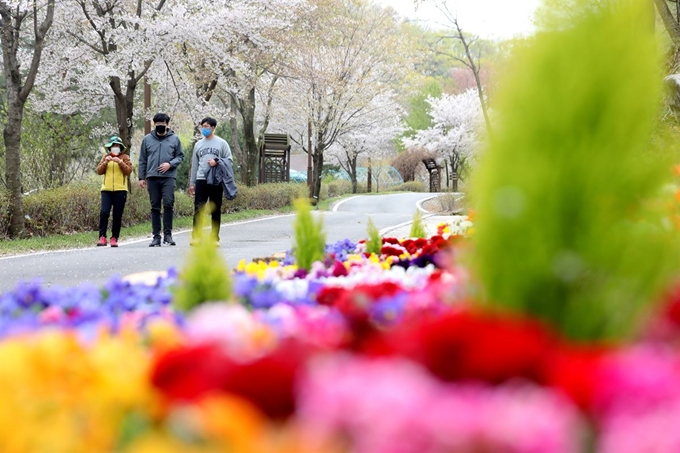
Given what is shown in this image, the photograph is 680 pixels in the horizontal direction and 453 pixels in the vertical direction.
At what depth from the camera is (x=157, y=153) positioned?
12602 millimetres

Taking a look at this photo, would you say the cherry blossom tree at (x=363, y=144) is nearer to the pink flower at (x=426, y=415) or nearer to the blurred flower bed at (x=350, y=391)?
the blurred flower bed at (x=350, y=391)

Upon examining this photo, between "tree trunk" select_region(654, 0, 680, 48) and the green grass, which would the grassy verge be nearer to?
the green grass

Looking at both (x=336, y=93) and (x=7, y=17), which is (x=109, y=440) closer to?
(x=7, y=17)

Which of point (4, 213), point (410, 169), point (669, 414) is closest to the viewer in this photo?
point (669, 414)

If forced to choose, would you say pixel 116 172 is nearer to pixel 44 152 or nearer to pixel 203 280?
pixel 44 152

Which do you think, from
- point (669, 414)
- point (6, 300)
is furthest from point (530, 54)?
point (6, 300)

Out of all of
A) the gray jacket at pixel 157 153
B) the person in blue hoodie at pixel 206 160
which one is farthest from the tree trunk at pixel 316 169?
the person in blue hoodie at pixel 206 160

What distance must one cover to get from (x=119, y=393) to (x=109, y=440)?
0.16 meters

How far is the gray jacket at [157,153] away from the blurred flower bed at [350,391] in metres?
10.7

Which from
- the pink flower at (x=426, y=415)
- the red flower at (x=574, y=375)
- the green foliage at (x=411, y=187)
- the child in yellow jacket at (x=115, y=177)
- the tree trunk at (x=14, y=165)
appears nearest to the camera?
the pink flower at (x=426, y=415)

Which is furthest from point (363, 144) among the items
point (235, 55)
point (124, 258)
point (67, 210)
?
point (124, 258)

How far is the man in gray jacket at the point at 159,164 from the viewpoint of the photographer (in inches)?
495

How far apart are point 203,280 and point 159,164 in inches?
401

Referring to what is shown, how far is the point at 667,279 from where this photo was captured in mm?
1836
